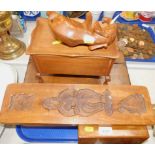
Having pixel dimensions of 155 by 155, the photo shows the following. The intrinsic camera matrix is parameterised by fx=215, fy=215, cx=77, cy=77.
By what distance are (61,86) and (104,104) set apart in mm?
169

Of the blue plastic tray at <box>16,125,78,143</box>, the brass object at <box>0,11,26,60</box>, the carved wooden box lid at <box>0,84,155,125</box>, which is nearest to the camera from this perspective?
the carved wooden box lid at <box>0,84,155,125</box>

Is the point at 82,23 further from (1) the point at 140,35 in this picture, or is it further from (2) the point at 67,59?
(1) the point at 140,35

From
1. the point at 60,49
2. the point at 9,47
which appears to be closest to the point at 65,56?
the point at 60,49

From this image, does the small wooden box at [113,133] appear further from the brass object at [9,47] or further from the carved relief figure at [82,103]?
the brass object at [9,47]

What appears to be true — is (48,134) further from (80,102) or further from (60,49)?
(60,49)

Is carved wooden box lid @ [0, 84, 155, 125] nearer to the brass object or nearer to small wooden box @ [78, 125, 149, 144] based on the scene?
small wooden box @ [78, 125, 149, 144]

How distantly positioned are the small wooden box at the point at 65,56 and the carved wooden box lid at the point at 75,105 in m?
0.08

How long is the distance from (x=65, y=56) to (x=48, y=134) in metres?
0.41

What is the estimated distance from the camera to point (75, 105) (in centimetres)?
74

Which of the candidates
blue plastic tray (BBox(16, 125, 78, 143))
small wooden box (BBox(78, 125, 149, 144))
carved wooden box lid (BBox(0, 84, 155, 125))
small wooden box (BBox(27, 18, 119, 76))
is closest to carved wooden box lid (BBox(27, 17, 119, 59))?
small wooden box (BBox(27, 18, 119, 76))

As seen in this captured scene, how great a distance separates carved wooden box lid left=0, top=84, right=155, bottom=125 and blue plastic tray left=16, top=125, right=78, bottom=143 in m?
0.27

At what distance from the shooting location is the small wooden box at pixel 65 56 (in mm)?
741

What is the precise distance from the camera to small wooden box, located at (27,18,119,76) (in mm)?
741

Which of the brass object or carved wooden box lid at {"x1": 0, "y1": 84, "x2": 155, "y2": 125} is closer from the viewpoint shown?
carved wooden box lid at {"x1": 0, "y1": 84, "x2": 155, "y2": 125}
